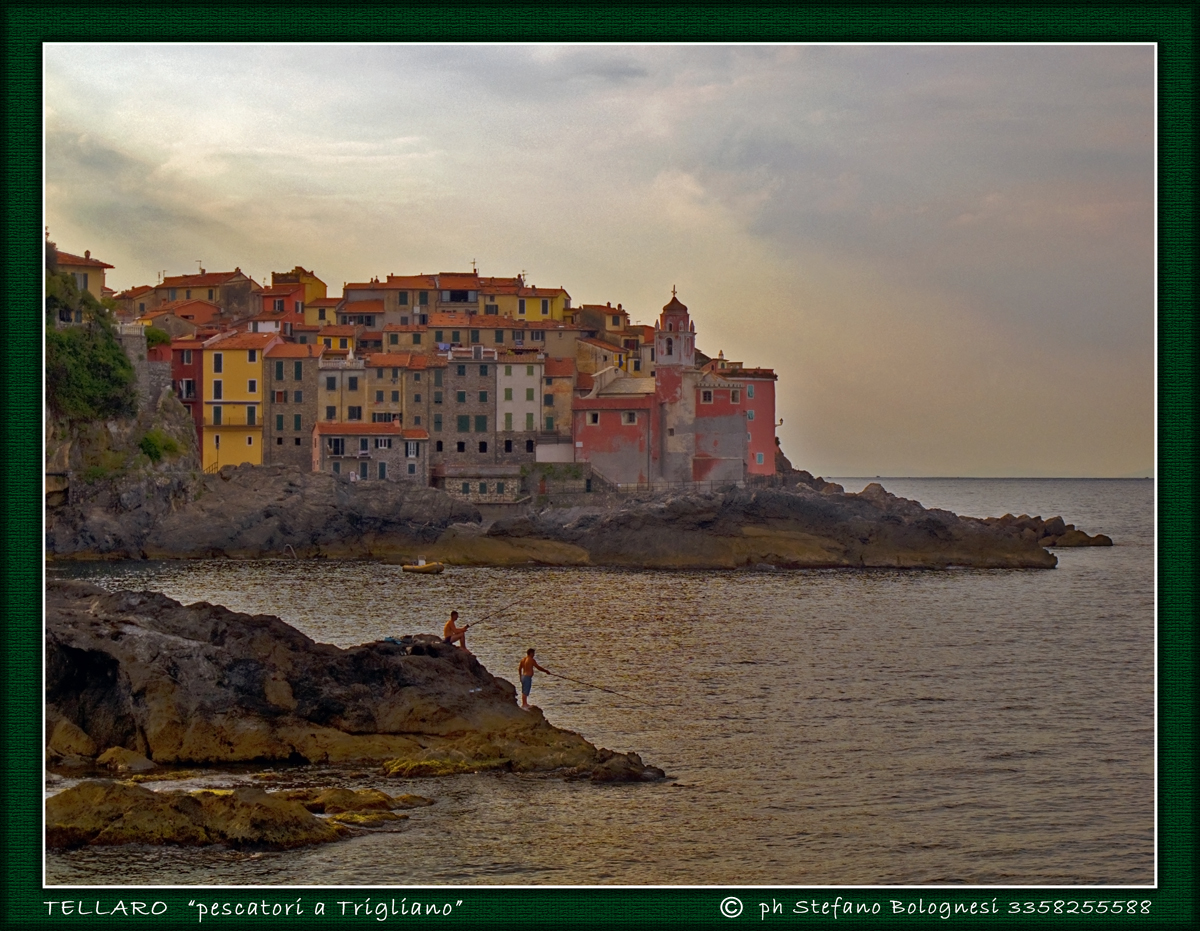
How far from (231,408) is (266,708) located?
186ft

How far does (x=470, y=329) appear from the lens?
85688 millimetres

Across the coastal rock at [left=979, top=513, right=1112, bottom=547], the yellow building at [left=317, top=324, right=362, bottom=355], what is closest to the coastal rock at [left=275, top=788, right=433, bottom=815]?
the yellow building at [left=317, top=324, right=362, bottom=355]

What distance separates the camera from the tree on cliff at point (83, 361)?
218 feet

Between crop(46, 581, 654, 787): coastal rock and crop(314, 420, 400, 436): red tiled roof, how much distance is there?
52.1 m

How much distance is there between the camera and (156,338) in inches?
3049

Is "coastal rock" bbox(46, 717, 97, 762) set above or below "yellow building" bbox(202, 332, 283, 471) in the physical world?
below

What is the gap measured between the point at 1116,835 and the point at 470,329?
2602 inches

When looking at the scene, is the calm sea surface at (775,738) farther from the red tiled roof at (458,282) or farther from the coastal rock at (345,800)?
the red tiled roof at (458,282)

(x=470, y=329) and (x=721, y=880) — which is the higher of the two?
(x=470, y=329)

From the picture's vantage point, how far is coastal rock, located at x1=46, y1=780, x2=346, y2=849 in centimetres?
1934

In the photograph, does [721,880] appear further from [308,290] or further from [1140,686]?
[308,290]

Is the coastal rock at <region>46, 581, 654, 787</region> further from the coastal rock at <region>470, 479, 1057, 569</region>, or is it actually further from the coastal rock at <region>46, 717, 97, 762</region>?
the coastal rock at <region>470, 479, 1057, 569</region>
